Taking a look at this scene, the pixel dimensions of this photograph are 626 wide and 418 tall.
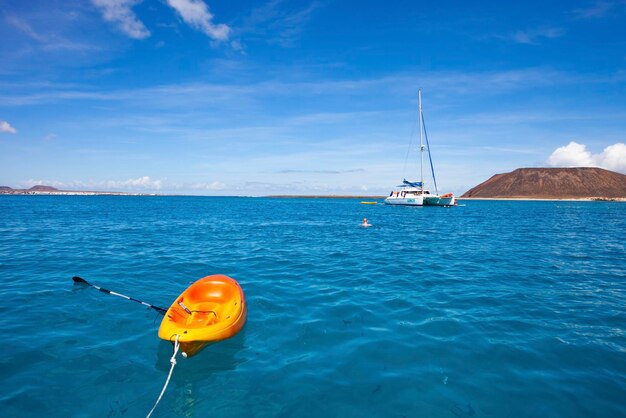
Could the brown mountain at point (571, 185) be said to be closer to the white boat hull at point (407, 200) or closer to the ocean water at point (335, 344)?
the white boat hull at point (407, 200)

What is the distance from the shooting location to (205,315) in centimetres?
864

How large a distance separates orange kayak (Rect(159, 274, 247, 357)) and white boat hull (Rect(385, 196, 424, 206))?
70601 mm

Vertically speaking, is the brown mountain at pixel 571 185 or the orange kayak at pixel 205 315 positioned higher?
the brown mountain at pixel 571 185

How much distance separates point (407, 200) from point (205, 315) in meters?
74.7

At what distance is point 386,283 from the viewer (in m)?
13.4

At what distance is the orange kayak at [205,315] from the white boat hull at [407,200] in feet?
232

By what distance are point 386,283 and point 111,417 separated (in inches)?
A: 406

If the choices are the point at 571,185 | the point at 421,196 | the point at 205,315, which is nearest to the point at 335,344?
the point at 205,315

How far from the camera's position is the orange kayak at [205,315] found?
22.6 feet

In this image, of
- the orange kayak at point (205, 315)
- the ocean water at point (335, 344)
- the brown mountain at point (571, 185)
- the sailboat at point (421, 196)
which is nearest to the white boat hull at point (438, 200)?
the sailboat at point (421, 196)

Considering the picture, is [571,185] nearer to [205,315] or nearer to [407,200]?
[407,200]

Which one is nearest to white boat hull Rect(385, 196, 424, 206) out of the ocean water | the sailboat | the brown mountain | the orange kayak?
the sailboat

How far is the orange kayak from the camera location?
6.88m

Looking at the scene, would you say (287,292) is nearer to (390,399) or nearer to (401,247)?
(390,399)
